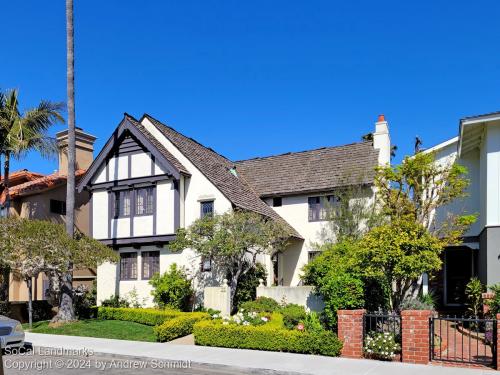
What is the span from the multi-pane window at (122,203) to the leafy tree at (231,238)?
16.2 ft

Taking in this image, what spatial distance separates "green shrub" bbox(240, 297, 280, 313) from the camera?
17.6m

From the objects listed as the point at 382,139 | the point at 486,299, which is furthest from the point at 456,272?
the point at 382,139

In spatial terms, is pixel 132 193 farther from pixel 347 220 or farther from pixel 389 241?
pixel 389 241

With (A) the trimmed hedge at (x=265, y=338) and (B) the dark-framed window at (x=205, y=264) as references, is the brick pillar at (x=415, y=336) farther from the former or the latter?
(B) the dark-framed window at (x=205, y=264)

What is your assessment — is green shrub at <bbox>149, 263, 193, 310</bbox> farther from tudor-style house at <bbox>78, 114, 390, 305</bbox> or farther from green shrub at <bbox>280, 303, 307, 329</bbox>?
green shrub at <bbox>280, 303, 307, 329</bbox>

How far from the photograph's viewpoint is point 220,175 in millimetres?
23656

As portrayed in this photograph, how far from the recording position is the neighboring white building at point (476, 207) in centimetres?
1642

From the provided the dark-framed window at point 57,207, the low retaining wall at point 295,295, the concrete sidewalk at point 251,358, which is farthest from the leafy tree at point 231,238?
the dark-framed window at point 57,207

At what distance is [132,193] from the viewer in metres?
23.0

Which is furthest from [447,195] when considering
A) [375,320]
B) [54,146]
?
[54,146]

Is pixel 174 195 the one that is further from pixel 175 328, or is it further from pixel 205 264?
pixel 175 328

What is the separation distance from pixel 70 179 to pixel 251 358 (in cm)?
1162

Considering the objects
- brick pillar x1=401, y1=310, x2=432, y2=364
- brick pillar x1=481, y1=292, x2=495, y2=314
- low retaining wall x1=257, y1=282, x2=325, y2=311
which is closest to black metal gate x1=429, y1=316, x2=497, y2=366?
brick pillar x1=401, y1=310, x2=432, y2=364

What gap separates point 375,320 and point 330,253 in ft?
13.9
